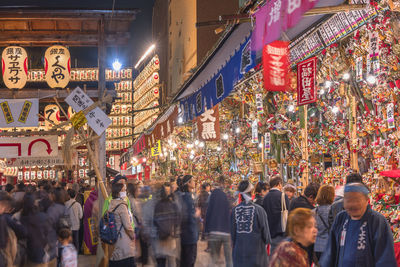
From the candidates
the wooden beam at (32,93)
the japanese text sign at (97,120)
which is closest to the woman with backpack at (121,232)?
the japanese text sign at (97,120)

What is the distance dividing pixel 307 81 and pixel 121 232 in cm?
518

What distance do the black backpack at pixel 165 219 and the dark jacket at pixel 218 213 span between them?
1350 millimetres

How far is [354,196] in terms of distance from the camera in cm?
457

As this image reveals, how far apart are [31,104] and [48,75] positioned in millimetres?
1130

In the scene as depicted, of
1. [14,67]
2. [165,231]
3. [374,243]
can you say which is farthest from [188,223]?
[14,67]

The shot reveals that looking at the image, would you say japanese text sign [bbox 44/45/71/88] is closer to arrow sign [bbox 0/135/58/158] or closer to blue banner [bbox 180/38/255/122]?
arrow sign [bbox 0/135/58/158]

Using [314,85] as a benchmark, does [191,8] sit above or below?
above

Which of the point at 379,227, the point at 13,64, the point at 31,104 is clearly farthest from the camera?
the point at 13,64

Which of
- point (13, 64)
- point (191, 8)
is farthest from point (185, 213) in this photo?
point (191, 8)

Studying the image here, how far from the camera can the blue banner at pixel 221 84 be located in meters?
7.96

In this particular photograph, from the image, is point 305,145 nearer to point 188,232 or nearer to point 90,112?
point 188,232

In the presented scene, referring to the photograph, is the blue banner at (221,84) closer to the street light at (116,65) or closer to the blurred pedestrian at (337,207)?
the blurred pedestrian at (337,207)

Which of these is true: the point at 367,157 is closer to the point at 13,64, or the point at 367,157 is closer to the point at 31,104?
the point at 31,104

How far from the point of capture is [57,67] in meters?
14.6
